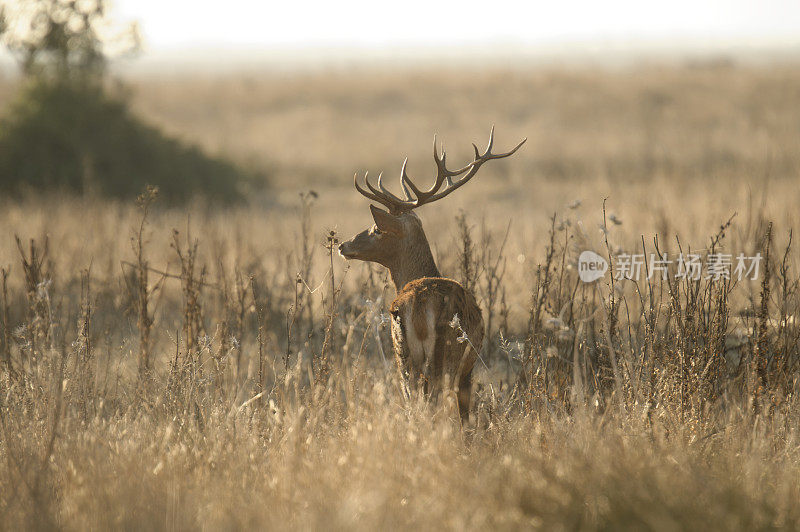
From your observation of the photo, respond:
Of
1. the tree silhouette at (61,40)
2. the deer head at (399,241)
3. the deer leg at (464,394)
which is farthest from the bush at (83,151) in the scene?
the deer leg at (464,394)

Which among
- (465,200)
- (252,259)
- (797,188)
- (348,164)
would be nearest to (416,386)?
(252,259)

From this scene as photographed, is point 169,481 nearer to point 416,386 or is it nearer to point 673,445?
point 416,386

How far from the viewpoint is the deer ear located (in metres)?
5.13

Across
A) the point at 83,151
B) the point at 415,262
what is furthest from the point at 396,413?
the point at 83,151

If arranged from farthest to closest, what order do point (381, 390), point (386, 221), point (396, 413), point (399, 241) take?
point (399, 241), point (386, 221), point (396, 413), point (381, 390)

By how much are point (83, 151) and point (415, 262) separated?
1355cm

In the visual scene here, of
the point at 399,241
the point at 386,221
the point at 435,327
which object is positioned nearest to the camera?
the point at 435,327

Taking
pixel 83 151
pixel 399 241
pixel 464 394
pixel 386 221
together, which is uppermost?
pixel 83 151

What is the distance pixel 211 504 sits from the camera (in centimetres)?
363

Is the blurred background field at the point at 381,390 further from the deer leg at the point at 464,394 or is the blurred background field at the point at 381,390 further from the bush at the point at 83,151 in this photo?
the bush at the point at 83,151

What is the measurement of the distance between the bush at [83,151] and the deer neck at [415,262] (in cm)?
1210

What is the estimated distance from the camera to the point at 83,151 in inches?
668

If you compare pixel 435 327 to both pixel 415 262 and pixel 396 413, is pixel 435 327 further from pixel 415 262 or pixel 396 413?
pixel 415 262

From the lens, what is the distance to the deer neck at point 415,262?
17.4 feet
